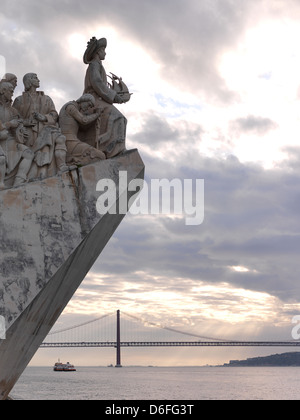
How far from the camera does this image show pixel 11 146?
400 inches

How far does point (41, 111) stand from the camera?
10711 mm

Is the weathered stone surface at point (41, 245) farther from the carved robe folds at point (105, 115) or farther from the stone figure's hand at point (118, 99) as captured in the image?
the stone figure's hand at point (118, 99)

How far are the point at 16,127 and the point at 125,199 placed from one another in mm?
1961

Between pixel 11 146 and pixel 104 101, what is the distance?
1878mm

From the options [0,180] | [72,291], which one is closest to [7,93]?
[0,180]

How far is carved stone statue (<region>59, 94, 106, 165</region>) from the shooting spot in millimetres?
10289

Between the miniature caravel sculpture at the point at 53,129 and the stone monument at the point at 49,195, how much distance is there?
15 mm

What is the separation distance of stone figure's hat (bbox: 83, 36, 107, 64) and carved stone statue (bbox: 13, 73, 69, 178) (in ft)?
3.54

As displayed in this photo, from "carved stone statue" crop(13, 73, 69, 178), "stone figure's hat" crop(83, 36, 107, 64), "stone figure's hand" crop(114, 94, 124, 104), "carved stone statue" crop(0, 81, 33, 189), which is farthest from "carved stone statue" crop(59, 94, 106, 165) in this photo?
"stone figure's hat" crop(83, 36, 107, 64)

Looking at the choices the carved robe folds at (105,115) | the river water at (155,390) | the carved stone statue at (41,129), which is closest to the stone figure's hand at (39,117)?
the carved stone statue at (41,129)

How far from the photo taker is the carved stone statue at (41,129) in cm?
1005

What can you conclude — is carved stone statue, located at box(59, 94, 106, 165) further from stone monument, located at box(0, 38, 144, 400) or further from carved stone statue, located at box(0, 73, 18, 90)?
carved stone statue, located at box(0, 73, 18, 90)

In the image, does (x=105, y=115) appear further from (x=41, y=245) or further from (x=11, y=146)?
(x=41, y=245)

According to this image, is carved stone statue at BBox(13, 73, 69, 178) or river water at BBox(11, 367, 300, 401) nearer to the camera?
carved stone statue at BBox(13, 73, 69, 178)
